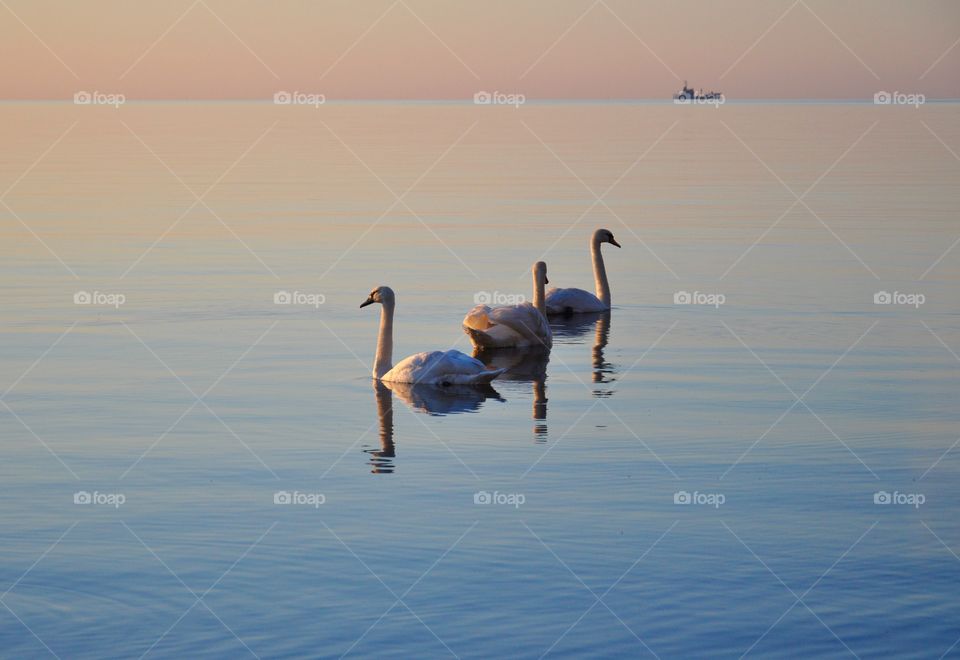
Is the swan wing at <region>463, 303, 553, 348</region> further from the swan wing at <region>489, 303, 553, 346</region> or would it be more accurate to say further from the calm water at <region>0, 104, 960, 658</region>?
the calm water at <region>0, 104, 960, 658</region>

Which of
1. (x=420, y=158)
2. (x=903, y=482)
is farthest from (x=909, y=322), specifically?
Answer: (x=420, y=158)

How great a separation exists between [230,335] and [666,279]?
1009 cm

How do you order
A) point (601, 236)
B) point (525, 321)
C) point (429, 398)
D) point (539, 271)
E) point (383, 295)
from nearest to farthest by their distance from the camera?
point (429, 398) < point (383, 295) < point (525, 321) < point (539, 271) < point (601, 236)

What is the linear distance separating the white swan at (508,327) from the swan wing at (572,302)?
3504 mm

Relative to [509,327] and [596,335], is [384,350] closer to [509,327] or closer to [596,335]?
[509,327]

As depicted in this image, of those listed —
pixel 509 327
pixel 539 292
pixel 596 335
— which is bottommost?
pixel 509 327

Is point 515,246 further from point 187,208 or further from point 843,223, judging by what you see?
point 187,208

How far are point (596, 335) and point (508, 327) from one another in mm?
2285

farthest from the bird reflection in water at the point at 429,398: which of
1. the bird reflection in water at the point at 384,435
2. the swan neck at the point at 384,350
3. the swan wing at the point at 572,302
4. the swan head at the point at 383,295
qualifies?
the swan wing at the point at 572,302

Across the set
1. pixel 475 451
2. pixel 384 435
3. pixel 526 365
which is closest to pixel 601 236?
pixel 526 365

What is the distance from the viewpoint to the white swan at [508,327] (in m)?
22.9

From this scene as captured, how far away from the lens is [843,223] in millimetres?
38938

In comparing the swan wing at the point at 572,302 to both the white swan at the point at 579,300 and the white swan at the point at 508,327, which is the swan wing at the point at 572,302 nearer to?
the white swan at the point at 579,300

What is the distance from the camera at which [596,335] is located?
81.0 ft
